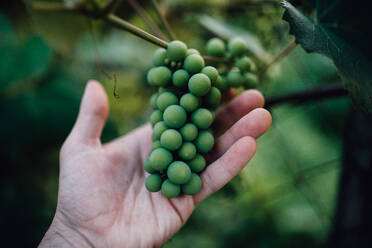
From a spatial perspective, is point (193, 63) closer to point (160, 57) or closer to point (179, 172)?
point (160, 57)

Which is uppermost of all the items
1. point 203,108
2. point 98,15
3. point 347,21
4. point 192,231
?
point 347,21

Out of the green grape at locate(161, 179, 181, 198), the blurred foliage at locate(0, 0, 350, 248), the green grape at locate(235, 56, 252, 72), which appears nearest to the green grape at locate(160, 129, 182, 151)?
the green grape at locate(161, 179, 181, 198)

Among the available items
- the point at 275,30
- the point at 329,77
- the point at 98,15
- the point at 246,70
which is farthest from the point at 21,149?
the point at 329,77

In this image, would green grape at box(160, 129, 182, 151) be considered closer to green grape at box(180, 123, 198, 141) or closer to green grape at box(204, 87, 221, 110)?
A: green grape at box(180, 123, 198, 141)

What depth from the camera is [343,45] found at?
835 millimetres

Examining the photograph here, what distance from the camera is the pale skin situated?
37.4 inches

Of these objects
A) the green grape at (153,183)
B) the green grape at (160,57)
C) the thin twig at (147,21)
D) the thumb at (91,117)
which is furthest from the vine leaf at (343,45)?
the thumb at (91,117)

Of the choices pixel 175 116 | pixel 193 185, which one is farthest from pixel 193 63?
pixel 193 185

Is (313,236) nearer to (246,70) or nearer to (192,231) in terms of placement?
(192,231)

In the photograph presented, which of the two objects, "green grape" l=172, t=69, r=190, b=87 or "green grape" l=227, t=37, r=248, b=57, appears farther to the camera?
"green grape" l=227, t=37, r=248, b=57

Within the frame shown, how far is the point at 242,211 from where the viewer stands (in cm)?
233

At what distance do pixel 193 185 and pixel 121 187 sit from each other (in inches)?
14.9

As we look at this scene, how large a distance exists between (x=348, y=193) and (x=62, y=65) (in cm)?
186

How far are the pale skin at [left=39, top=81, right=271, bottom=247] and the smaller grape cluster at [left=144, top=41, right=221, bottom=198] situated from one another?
94mm
